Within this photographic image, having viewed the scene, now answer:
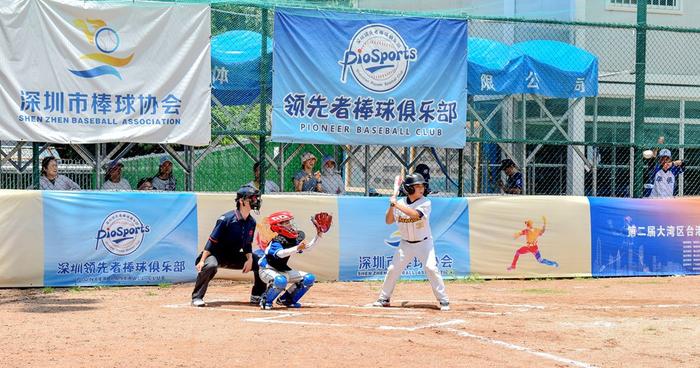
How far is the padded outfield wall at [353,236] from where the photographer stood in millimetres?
13695

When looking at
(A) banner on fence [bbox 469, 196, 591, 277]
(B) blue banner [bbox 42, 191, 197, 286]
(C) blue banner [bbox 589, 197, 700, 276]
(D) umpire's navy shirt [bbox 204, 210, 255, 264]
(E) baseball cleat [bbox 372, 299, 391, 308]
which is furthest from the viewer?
(C) blue banner [bbox 589, 197, 700, 276]

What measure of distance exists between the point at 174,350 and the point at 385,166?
41.5 feet

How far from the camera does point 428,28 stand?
15.5 metres

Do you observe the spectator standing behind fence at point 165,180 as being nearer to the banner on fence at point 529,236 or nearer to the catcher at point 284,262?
the catcher at point 284,262

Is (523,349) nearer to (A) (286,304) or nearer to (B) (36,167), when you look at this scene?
(A) (286,304)

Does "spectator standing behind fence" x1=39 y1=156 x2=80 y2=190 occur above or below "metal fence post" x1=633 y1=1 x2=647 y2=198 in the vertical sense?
below

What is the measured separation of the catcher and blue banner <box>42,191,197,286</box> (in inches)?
107

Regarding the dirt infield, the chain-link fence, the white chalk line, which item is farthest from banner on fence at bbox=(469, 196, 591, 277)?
the white chalk line

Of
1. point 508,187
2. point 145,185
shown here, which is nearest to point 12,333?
point 145,185

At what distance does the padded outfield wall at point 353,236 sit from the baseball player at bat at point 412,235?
2797 millimetres

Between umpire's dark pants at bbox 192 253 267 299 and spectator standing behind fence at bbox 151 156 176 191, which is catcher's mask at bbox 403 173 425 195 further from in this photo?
spectator standing behind fence at bbox 151 156 176 191

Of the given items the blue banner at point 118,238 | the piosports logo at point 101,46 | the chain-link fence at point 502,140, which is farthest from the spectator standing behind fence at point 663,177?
the piosports logo at point 101,46

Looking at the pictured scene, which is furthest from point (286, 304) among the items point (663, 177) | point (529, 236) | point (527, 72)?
point (663, 177)

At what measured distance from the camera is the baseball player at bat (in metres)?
12.0
